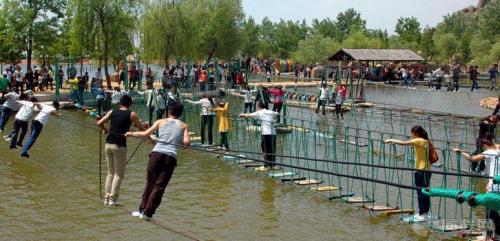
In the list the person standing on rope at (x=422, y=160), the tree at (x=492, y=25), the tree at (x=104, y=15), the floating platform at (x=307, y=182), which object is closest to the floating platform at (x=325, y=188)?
the floating platform at (x=307, y=182)

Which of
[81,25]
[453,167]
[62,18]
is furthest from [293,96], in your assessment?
[453,167]

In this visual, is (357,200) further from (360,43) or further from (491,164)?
(360,43)

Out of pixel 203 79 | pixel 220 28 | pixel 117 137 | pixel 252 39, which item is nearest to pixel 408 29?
pixel 252 39

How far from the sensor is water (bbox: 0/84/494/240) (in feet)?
36.8

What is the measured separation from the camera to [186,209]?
13.0 metres

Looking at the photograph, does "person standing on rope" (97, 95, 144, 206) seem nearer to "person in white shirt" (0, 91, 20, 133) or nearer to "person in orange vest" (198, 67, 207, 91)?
"person in white shirt" (0, 91, 20, 133)

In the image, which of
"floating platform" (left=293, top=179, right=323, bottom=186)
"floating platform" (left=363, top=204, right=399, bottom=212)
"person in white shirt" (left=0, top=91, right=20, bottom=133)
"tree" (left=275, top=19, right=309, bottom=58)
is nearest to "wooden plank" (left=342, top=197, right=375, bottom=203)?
"floating platform" (left=363, top=204, right=399, bottom=212)

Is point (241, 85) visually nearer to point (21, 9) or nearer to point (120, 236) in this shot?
point (21, 9)

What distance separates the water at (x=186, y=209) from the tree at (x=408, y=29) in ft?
263

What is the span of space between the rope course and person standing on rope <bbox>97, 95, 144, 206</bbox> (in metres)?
1.16

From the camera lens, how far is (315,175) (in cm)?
1684

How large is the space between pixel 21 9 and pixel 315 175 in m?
28.8

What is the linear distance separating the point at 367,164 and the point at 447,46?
78.2 metres

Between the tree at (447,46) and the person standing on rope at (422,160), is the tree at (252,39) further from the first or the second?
the person standing on rope at (422,160)
